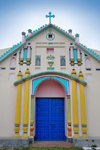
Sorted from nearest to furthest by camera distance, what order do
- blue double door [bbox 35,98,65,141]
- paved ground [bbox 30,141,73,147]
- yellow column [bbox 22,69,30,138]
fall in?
1. paved ground [bbox 30,141,73,147]
2. yellow column [bbox 22,69,30,138]
3. blue double door [bbox 35,98,65,141]

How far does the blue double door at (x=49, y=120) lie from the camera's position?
27.1ft

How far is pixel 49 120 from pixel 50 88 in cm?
196

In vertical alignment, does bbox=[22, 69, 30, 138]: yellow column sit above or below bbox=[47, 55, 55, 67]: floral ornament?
below

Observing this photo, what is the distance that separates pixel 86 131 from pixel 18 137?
369 centimetres

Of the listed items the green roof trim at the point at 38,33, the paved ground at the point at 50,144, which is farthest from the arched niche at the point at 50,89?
the green roof trim at the point at 38,33

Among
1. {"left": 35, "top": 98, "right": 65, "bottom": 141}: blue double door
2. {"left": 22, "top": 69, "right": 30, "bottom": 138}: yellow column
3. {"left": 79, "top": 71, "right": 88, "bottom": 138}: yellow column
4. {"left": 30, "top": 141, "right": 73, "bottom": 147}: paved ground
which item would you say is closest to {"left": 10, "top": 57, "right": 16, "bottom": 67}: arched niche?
{"left": 22, "top": 69, "right": 30, "bottom": 138}: yellow column

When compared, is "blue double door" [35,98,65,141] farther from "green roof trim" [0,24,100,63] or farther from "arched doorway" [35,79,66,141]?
"green roof trim" [0,24,100,63]

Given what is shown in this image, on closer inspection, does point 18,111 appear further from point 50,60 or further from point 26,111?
point 50,60

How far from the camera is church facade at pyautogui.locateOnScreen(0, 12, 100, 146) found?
7.81 m

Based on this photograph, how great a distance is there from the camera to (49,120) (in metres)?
8.44

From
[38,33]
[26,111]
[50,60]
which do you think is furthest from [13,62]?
[26,111]

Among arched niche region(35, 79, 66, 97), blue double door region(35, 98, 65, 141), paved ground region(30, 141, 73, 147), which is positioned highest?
arched niche region(35, 79, 66, 97)

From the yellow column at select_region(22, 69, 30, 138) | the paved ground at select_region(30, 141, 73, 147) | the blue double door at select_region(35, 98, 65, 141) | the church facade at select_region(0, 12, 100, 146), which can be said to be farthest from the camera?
the blue double door at select_region(35, 98, 65, 141)

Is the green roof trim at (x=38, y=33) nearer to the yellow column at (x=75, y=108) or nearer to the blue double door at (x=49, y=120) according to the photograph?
the yellow column at (x=75, y=108)
